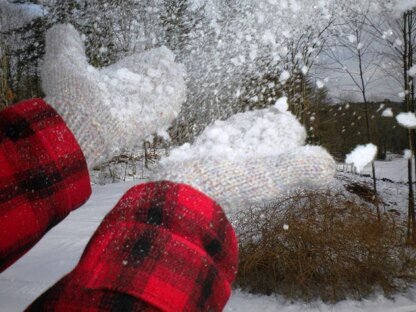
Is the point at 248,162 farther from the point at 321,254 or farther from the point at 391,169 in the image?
the point at 391,169

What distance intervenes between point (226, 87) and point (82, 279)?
6.81 feet

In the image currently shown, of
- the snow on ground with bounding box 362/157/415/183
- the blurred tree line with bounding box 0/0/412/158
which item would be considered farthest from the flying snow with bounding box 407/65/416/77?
the snow on ground with bounding box 362/157/415/183

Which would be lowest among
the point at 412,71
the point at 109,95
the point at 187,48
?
the point at 412,71

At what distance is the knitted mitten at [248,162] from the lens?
0.46m

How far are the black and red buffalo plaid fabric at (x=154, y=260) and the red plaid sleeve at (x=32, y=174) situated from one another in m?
0.09

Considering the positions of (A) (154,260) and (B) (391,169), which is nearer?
(A) (154,260)

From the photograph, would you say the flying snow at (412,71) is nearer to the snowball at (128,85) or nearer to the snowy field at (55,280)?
the snowy field at (55,280)

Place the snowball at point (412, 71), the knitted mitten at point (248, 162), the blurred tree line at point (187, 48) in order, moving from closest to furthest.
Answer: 1. the knitted mitten at point (248, 162)
2. the blurred tree line at point (187, 48)
3. the snowball at point (412, 71)

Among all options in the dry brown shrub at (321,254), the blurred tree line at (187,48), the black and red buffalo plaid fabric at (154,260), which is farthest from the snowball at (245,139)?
the dry brown shrub at (321,254)

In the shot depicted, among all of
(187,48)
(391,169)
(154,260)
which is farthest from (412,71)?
(391,169)

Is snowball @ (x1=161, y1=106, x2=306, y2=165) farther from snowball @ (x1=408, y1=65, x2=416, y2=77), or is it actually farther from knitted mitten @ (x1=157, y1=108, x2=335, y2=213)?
snowball @ (x1=408, y1=65, x2=416, y2=77)

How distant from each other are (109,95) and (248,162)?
236 mm

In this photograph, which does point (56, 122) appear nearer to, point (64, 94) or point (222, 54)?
point (64, 94)

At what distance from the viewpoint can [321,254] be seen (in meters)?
2.94
